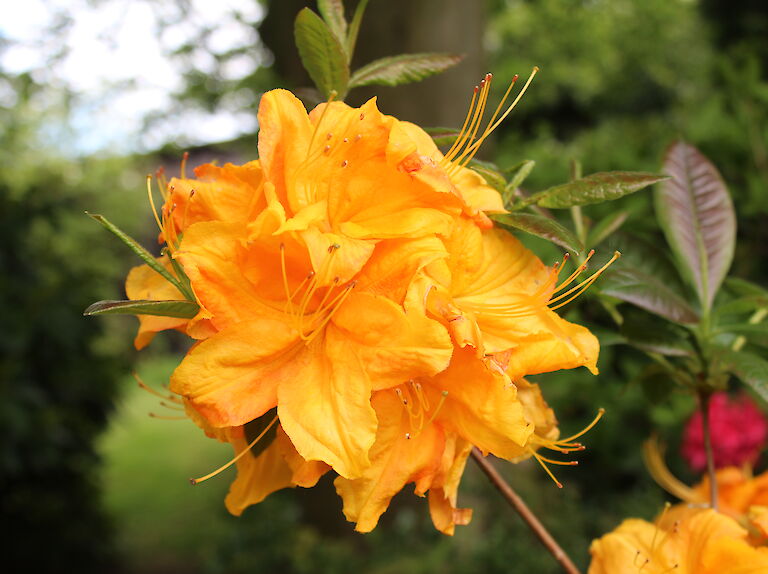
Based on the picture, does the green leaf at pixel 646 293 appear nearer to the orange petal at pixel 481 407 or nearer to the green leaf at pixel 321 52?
the orange petal at pixel 481 407

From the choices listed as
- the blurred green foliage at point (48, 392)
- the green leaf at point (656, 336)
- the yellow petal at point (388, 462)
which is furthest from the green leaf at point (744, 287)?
the blurred green foliage at point (48, 392)

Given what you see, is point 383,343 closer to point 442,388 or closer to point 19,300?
point 442,388

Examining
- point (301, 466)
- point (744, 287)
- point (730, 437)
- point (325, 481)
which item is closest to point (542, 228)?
point (301, 466)

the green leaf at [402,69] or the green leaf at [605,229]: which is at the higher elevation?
the green leaf at [402,69]

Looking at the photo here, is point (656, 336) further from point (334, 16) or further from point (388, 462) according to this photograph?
point (334, 16)

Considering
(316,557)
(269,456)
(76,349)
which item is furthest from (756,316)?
(76,349)

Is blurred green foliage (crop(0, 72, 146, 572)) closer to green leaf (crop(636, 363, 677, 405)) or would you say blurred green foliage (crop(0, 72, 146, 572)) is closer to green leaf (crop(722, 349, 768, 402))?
green leaf (crop(636, 363, 677, 405))
